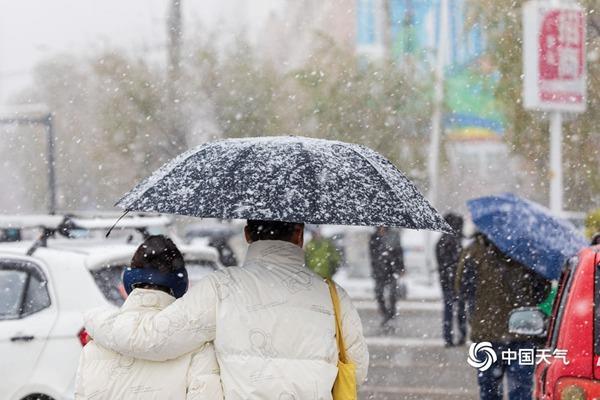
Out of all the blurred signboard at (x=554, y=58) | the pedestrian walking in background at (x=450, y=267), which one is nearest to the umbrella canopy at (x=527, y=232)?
the pedestrian walking in background at (x=450, y=267)

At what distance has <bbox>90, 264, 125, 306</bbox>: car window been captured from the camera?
701cm

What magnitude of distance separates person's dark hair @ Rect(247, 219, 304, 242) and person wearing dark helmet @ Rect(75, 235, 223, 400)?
324mm

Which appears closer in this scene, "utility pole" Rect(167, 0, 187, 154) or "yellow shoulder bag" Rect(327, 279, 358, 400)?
"yellow shoulder bag" Rect(327, 279, 358, 400)

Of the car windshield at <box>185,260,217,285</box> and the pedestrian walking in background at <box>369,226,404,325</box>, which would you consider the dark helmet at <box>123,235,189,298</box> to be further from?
the pedestrian walking in background at <box>369,226,404,325</box>

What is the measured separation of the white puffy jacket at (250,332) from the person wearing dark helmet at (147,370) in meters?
0.05

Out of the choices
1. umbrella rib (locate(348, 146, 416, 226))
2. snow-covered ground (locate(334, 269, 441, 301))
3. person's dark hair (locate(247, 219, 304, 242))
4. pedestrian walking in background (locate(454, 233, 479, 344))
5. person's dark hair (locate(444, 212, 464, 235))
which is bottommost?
snow-covered ground (locate(334, 269, 441, 301))

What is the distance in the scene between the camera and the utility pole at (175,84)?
24.4 m

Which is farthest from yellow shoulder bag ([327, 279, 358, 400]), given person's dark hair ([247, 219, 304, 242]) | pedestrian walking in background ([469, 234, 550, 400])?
pedestrian walking in background ([469, 234, 550, 400])

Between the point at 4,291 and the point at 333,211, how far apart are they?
3.82m

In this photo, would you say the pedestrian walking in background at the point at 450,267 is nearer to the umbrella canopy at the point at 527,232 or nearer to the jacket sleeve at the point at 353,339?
the umbrella canopy at the point at 527,232

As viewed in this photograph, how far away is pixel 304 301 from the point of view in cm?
375

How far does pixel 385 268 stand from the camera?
1662 centimetres

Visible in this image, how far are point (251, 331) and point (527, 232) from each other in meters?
4.04

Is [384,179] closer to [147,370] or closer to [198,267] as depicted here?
[147,370]
